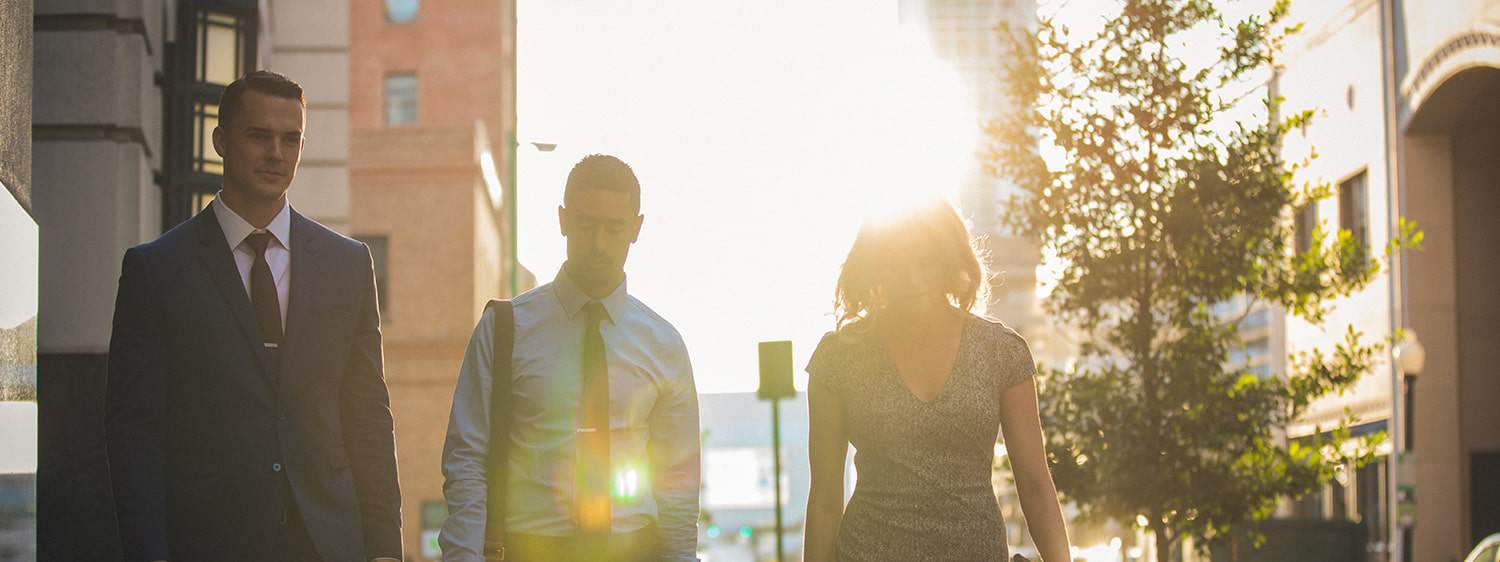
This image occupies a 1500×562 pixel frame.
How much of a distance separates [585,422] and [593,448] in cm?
8

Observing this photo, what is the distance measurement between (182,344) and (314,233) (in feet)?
1.71

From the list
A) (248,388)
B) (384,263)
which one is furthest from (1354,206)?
(248,388)

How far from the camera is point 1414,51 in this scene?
29.0m

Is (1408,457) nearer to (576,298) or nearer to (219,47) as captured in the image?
(219,47)

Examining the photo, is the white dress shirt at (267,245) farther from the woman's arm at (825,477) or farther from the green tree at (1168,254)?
the green tree at (1168,254)

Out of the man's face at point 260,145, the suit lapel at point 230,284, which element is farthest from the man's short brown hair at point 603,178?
the suit lapel at point 230,284

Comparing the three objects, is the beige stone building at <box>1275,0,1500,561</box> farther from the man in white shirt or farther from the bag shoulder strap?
the bag shoulder strap

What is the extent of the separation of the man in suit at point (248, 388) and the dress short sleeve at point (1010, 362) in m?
1.67

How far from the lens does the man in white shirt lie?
17.4 ft

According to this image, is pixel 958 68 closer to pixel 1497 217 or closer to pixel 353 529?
pixel 1497 217

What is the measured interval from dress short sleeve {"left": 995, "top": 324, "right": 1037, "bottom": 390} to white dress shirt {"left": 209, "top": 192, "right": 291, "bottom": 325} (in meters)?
1.93

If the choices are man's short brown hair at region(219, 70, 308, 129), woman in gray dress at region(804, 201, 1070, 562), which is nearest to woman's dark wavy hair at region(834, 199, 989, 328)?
woman in gray dress at region(804, 201, 1070, 562)

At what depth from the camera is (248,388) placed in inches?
182

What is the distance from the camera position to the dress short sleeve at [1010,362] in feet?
16.6
